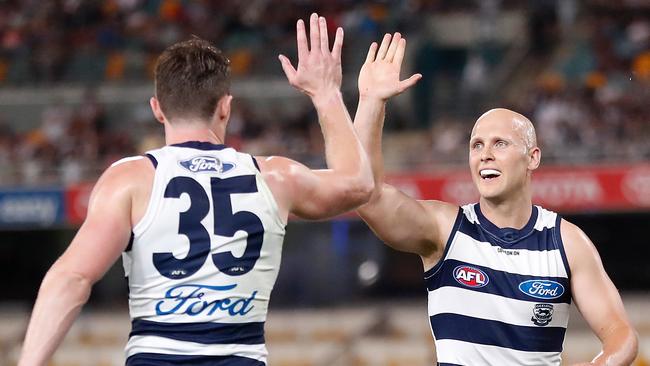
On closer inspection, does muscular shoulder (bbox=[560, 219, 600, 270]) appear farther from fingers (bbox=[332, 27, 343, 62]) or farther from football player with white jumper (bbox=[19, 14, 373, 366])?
football player with white jumper (bbox=[19, 14, 373, 366])

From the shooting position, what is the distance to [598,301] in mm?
5273

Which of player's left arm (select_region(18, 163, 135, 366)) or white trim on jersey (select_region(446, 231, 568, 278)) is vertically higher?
player's left arm (select_region(18, 163, 135, 366))

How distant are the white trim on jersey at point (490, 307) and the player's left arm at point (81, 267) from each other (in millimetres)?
2030

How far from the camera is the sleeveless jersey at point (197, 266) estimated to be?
12.7 ft

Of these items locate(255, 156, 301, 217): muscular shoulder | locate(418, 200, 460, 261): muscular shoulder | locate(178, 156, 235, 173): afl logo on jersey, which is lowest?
locate(418, 200, 460, 261): muscular shoulder

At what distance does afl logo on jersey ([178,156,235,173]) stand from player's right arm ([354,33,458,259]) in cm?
125

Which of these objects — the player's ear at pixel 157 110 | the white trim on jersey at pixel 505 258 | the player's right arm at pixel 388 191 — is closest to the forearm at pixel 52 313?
the player's ear at pixel 157 110

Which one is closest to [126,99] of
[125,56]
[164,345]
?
[125,56]

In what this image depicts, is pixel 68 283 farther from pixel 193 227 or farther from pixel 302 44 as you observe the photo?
pixel 302 44

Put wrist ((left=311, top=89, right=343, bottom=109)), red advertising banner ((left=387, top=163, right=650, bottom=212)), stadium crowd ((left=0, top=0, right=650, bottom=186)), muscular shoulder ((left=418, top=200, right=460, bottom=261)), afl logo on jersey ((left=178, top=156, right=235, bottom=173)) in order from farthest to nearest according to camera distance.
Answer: stadium crowd ((left=0, top=0, right=650, bottom=186)) → red advertising banner ((left=387, top=163, right=650, bottom=212)) → muscular shoulder ((left=418, top=200, right=460, bottom=261)) → wrist ((left=311, top=89, right=343, bottom=109)) → afl logo on jersey ((left=178, top=156, right=235, bottom=173))

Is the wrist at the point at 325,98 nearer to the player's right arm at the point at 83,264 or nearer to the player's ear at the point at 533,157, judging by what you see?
the player's right arm at the point at 83,264

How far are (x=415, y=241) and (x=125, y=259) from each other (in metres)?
1.83

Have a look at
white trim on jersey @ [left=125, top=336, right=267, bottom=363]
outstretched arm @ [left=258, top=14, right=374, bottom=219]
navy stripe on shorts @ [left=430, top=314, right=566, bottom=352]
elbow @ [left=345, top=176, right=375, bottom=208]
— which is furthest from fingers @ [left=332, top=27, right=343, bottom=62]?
navy stripe on shorts @ [left=430, top=314, right=566, bottom=352]

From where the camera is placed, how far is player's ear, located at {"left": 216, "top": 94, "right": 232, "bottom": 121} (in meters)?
4.07
